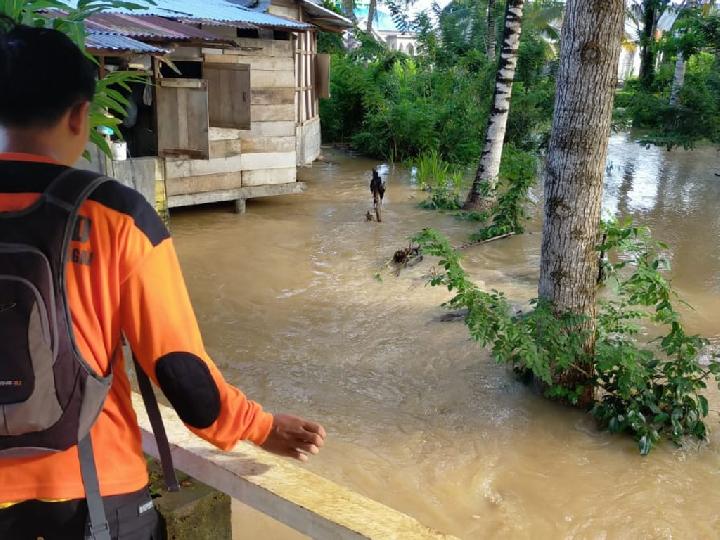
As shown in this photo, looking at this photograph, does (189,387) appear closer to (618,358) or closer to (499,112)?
(618,358)

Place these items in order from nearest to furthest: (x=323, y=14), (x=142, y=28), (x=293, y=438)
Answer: (x=293, y=438)
(x=142, y=28)
(x=323, y=14)

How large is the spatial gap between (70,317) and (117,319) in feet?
0.31

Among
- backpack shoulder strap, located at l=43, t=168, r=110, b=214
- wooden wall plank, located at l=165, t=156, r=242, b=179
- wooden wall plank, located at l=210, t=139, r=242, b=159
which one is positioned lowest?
wooden wall plank, located at l=165, t=156, r=242, b=179

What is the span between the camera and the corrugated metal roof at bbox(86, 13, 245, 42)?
7931 mm

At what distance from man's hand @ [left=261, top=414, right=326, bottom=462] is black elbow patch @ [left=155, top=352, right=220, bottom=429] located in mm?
184

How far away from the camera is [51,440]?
130 centimetres

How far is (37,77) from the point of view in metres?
1.32

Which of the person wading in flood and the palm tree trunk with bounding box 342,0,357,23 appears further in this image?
the palm tree trunk with bounding box 342,0,357,23

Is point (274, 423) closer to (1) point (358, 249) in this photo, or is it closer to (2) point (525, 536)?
(2) point (525, 536)

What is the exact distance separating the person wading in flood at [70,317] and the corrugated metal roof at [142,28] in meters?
6.96

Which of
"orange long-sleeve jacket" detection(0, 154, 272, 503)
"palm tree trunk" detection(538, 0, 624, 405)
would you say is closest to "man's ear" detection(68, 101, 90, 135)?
"orange long-sleeve jacket" detection(0, 154, 272, 503)

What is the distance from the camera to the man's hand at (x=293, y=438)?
5.10ft

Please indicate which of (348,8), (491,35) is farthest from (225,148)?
(348,8)

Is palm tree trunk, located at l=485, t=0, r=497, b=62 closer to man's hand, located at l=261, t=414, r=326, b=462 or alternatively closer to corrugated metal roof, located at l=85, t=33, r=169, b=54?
corrugated metal roof, located at l=85, t=33, r=169, b=54
